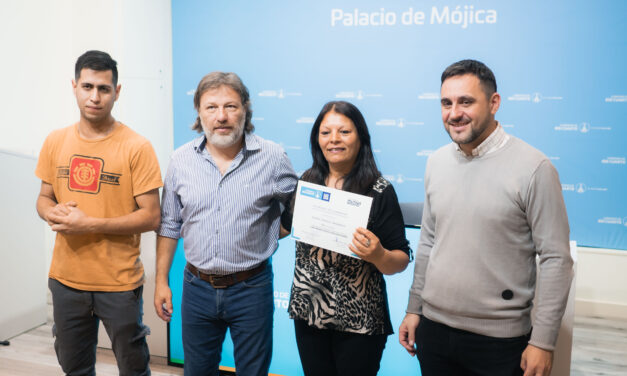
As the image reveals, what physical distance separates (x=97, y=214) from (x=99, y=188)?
10cm

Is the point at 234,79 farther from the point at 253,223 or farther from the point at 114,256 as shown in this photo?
the point at 114,256

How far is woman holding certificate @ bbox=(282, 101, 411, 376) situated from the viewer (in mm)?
1726

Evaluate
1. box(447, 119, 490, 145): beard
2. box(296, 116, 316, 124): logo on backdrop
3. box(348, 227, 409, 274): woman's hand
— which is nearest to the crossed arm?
box(348, 227, 409, 274): woman's hand

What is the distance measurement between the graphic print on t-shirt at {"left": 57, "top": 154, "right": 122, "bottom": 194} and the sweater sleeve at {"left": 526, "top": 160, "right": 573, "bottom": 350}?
1517 millimetres

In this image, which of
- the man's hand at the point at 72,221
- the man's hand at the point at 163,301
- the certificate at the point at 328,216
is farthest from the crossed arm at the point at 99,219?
the certificate at the point at 328,216

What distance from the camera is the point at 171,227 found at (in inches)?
79.7

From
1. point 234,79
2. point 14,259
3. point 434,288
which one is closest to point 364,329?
point 434,288

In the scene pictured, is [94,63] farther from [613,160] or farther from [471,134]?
[613,160]

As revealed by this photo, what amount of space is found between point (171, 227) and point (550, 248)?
1372 millimetres

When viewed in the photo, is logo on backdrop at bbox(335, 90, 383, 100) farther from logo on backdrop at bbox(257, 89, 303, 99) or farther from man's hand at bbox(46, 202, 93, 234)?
man's hand at bbox(46, 202, 93, 234)

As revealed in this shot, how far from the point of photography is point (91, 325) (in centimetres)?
213

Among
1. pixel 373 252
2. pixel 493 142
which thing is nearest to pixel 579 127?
pixel 493 142

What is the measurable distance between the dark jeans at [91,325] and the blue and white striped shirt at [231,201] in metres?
0.40

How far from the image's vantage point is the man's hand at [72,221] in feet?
6.23
